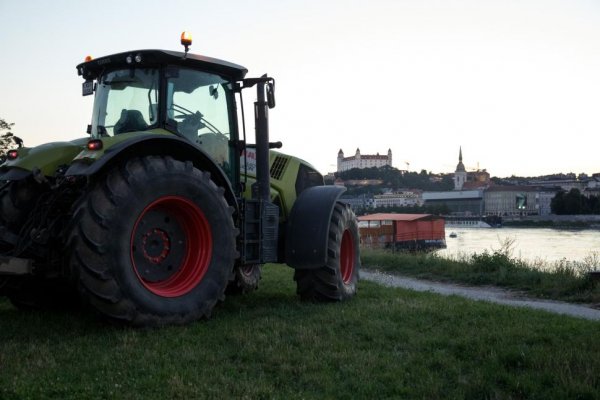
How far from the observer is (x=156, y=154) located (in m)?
5.27

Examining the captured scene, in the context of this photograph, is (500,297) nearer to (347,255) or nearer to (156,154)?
(347,255)

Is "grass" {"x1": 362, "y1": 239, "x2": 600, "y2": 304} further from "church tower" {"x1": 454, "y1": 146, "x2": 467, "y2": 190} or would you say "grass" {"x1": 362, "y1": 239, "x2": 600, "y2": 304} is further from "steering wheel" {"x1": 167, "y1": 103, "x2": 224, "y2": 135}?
"church tower" {"x1": 454, "y1": 146, "x2": 467, "y2": 190}

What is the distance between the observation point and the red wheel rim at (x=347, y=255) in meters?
7.52

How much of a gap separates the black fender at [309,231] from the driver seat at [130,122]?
1962 millimetres

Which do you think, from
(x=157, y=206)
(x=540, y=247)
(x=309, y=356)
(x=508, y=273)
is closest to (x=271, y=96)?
(x=157, y=206)

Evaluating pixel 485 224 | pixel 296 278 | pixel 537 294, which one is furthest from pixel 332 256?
pixel 485 224

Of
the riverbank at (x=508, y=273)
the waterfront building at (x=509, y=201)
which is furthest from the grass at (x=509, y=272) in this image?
the waterfront building at (x=509, y=201)

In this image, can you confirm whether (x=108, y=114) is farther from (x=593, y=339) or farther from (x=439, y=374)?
(x=593, y=339)

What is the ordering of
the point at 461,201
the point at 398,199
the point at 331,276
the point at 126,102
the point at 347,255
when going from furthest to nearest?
1. the point at 398,199
2. the point at 461,201
3. the point at 347,255
4. the point at 331,276
5. the point at 126,102

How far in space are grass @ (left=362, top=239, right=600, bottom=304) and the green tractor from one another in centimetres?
444

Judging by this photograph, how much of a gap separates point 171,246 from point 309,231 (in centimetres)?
169

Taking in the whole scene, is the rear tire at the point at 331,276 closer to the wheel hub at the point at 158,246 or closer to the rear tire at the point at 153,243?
the rear tire at the point at 153,243

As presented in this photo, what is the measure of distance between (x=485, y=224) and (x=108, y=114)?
9141cm

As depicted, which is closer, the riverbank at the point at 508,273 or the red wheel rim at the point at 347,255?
the red wheel rim at the point at 347,255
